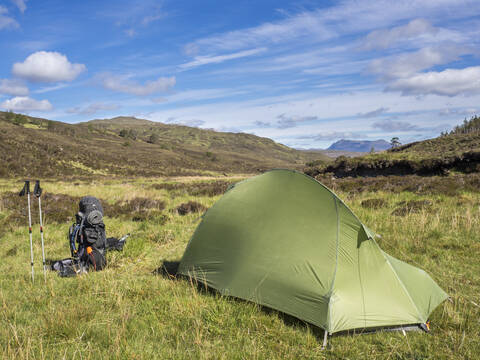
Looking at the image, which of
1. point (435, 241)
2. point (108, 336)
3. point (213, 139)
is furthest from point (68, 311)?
point (213, 139)

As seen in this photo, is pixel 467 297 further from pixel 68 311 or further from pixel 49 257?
pixel 49 257

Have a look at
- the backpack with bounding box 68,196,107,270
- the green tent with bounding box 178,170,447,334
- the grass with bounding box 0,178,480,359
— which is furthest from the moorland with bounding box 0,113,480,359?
the backpack with bounding box 68,196,107,270

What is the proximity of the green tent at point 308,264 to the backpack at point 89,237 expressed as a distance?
2158mm

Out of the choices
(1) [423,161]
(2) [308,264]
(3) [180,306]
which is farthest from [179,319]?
(1) [423,161]

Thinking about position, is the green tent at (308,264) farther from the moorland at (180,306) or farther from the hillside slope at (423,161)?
the hillside slope at (423,161)

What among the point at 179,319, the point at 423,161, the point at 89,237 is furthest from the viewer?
the point at 423,161

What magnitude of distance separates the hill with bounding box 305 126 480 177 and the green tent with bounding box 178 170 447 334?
58.8ft

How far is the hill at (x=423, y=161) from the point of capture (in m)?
18.9

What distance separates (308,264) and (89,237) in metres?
4.42

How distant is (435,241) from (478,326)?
351cm

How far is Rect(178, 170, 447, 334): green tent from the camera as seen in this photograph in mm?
4074

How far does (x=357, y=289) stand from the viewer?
4207 mm

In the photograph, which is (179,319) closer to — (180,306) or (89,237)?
(180,306)

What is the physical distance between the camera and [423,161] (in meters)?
20.4
